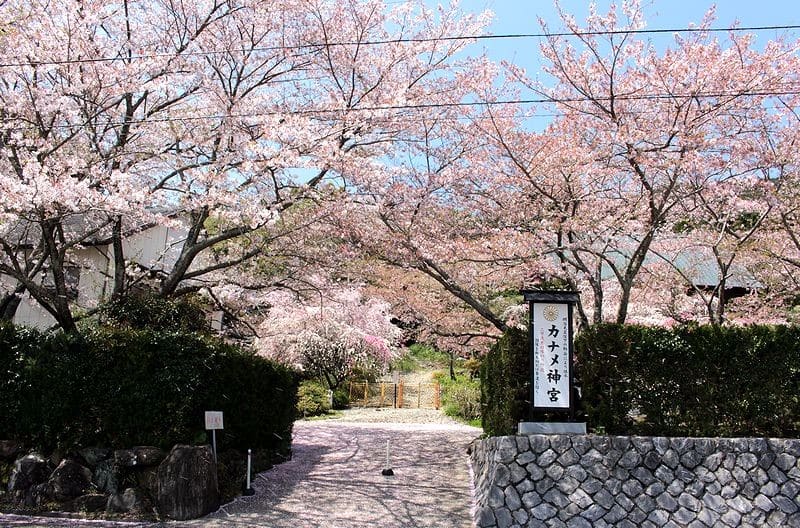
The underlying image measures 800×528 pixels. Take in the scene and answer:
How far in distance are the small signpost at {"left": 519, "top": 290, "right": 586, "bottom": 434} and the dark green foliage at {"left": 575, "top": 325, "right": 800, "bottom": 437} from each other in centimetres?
29

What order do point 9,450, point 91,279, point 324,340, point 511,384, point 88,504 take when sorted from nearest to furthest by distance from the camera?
point 88,504, point 9,450, point 511,384, point 91,279, point 324,340

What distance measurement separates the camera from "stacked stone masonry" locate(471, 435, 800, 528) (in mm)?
6832

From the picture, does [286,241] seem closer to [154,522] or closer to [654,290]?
[154,522]

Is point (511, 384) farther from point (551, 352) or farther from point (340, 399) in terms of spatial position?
point (340, 399)

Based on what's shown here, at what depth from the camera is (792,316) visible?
40.3 ft

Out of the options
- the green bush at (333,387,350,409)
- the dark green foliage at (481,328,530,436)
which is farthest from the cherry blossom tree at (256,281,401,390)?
the dark green foliage at (481,328,530,436)

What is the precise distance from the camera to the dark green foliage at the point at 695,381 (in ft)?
24.0

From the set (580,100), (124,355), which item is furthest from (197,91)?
(580,100)

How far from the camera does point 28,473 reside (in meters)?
7.38

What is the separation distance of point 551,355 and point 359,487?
3.51 metres

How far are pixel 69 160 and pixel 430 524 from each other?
6.78m

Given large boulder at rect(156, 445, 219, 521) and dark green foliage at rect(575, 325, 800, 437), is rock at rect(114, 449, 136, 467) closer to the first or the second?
large boulder at rect(156, 445, 219, 521)

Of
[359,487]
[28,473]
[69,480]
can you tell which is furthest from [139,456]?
[359,487]

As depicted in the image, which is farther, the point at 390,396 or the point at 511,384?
the point at 390,396
